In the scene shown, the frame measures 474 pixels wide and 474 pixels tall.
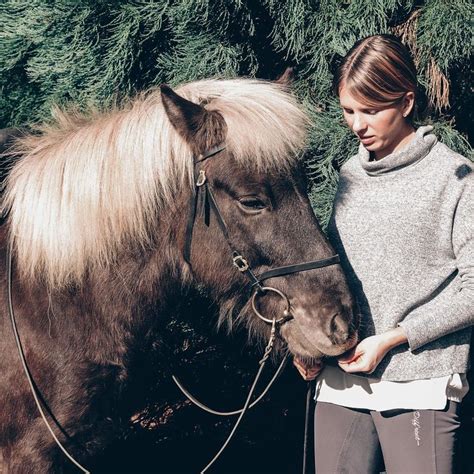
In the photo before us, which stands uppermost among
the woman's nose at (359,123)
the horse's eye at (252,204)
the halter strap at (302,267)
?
the woman's nose at (359,123)

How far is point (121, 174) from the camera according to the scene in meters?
2.33

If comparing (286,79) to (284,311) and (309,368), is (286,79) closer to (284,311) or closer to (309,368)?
(284,311)

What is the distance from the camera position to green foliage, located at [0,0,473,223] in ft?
10.7

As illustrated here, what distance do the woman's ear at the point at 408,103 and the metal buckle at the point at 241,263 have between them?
0.69 meters

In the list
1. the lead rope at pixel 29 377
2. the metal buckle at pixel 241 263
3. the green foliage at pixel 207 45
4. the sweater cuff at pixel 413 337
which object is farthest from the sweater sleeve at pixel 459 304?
the green foliage at pixel 207 45

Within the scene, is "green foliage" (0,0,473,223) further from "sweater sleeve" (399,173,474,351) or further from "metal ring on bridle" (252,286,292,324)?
"sweater sleeve" (399,173,474,351)

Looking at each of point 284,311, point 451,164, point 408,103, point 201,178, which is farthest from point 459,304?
point 201,178

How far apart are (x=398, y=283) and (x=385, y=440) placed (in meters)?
0.48

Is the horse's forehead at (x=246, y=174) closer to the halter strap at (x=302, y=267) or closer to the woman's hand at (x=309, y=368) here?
the halter strap at (x=302, y=267)

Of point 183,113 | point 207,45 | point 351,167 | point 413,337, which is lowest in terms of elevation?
point 413,337

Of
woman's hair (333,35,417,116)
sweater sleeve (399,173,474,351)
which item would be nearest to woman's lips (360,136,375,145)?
woman's hair (333,35,417,116)

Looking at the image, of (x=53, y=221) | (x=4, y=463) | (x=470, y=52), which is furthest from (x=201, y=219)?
(x=470, y=52)

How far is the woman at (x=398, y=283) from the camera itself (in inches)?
80.2

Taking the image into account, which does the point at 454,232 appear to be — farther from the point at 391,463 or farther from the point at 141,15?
the point at 141,15
